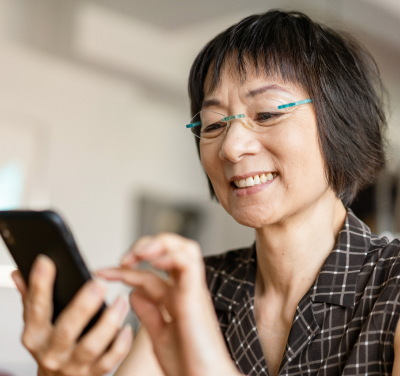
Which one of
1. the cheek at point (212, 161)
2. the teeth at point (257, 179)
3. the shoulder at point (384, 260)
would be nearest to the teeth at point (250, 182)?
the teeth at point (257, 179)

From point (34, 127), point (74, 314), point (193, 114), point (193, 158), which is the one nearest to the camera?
point (74, 314)

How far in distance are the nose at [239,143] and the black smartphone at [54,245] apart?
0.51 meters

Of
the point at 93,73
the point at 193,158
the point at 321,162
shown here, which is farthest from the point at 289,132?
the point at 193,158

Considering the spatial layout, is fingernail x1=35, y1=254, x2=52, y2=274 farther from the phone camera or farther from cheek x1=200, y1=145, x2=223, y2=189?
cheek x1=200, y1=145, x2=223, y2=189

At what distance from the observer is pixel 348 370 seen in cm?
98

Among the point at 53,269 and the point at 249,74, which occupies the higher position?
the point at 249,74

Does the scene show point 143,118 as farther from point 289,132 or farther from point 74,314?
point 74,314

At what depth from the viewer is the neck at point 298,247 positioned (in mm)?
1214

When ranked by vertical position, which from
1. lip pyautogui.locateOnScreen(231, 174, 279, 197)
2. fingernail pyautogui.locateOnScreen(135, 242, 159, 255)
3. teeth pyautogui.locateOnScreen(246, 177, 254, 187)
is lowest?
fingernail pyautogui.locateOnScreen(135, 242, 159, 255)

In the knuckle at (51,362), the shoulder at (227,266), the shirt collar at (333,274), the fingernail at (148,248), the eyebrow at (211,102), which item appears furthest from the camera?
the shoulder at (227,266)

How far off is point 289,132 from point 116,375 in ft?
2.49

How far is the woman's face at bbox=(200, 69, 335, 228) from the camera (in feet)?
3.75

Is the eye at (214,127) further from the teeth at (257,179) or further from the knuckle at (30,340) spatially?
the knuckle at (30,340)

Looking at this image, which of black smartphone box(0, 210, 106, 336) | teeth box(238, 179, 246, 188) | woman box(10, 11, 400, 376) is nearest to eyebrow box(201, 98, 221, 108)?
woman box(10, 11, 400, 376)
